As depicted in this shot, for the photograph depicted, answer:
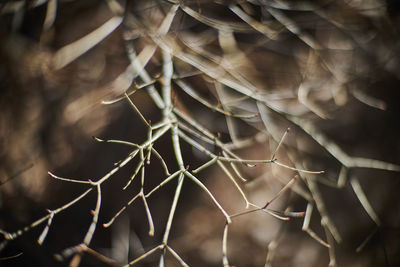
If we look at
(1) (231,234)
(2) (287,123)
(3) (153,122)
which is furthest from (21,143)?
(2) (287,123)

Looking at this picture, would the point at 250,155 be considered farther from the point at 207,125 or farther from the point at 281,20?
the point at 281,20

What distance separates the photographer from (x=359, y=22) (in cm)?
110

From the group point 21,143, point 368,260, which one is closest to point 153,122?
point 21,143

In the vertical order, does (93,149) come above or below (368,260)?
above

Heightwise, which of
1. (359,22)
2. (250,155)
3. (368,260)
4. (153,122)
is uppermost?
(153,122)

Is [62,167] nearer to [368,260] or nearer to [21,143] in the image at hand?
[21,143]

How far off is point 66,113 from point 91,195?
0.31 m

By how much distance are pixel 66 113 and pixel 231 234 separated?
0.77 m

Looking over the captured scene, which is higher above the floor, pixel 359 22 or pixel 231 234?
pixel 359 22

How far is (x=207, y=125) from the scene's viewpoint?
112 cm

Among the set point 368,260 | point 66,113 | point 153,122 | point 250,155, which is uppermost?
point 66,113

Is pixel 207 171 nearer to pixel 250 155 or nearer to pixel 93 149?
pixel 250 155

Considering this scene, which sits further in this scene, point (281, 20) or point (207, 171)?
point (207, 171)

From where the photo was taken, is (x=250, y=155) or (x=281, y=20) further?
(x=250, y=155)
